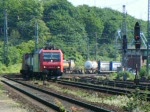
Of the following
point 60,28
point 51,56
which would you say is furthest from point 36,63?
point 60,28

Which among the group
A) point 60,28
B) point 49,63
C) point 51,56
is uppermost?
point 60,28

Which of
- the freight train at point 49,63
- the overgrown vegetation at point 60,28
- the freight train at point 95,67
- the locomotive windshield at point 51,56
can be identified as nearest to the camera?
the freight train at point 49,63

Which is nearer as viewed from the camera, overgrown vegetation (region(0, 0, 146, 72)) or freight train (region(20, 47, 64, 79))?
freight train (region(20, 47, 64, 79))

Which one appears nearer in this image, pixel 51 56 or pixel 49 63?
pixel 49 63

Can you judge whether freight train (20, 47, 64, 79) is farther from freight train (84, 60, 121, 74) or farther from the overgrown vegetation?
the overgrown vegetation

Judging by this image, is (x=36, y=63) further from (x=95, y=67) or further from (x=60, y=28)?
(x=60, y=28)

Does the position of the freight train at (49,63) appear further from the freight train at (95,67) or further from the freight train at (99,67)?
the freight train at (99,67)

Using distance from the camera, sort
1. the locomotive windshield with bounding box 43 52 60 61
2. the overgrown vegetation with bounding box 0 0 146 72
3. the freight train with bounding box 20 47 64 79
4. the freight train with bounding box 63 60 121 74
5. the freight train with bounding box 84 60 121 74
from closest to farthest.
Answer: the freight train with bounding box 20 47 64 79 < the locomotive windshield with bounding box 43 52 60 61 < the freight train with bounding box 63 60 121 74 < the freight train with bounding box 84 60 121 74 < the overgrown vegetation with bounding box 0 0 146 72

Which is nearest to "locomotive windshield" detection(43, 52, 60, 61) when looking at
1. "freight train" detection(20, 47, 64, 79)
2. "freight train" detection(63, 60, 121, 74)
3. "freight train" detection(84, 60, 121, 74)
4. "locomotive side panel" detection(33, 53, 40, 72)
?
"freight train" detection(20, 47, 64, 79)

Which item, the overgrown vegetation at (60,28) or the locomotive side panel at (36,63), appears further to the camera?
the overgrown vegetation at (60,28)

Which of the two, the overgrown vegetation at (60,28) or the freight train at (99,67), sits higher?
the overgrown vegetation at (60,28)

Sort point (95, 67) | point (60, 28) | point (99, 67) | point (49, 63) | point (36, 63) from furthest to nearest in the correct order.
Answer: point (60, 28), point (95, 67), point (99, 67), point (36, 63), point (49, 63)

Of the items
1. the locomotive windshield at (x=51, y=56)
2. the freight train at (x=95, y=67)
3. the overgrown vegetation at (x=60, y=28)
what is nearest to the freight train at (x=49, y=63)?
the locomotive windshield at (x=51, y=56)

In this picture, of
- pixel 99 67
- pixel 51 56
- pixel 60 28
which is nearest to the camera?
pixel 51 56
